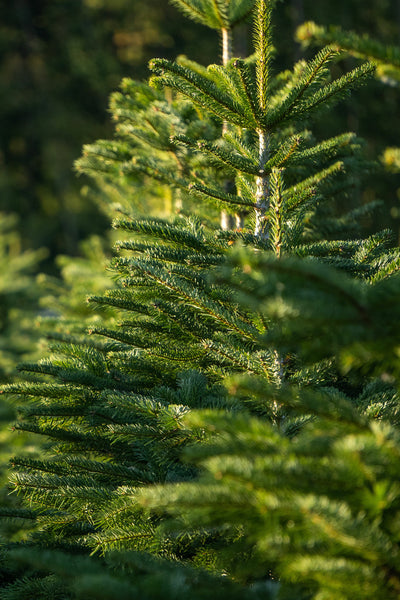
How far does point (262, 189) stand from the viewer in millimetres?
1832

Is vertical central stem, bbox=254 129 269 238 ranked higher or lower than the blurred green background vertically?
lower

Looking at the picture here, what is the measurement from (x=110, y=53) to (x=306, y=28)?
1731 centimetres

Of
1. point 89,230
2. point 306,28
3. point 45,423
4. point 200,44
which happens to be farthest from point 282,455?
point 89,230

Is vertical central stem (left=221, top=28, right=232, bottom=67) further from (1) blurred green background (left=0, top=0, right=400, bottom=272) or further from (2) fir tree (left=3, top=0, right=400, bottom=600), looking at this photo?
(1) blurred green background (left=0, top=0, right=400, bottom=272)

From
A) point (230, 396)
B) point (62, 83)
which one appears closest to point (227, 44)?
point (230, 396)

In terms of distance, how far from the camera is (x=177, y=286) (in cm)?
144

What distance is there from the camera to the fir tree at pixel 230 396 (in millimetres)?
864

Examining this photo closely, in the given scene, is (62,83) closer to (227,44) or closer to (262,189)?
(227,44)

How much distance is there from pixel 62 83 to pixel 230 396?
1977cm

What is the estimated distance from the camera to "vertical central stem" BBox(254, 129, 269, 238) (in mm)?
1796

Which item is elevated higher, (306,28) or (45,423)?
(306,28)

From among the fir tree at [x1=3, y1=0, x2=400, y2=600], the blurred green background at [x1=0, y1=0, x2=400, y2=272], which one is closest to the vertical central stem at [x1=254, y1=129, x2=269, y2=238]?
the fir tree at [x1=3, y1=0, x2=400, y2=600]

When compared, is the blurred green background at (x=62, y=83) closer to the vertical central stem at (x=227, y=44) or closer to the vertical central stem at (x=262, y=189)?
the vertical central stem at (x=227, y=44)

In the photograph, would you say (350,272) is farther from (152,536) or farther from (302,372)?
(152,536)
